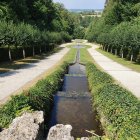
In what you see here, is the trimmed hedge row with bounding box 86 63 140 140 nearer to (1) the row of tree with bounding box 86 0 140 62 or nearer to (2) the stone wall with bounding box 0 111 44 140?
(2) the stone wall with bounding box 0 111 44 140

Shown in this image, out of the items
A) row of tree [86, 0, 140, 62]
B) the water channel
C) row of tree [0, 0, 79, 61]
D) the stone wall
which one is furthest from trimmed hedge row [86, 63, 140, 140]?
row of tree [86, 0, 140, 62]

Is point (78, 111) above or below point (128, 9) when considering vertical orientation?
below

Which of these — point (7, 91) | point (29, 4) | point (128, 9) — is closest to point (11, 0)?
point (29, 4)

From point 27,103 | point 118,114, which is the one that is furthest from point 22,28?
point 118,114

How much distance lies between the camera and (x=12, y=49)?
46.6m

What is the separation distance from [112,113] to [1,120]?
5.46 meters

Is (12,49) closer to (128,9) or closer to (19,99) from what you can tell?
(19,99)

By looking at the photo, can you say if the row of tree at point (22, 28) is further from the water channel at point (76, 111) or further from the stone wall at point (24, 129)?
the stone wall at point (24, 129)

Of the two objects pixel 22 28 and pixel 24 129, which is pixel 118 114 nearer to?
pixel 24 129

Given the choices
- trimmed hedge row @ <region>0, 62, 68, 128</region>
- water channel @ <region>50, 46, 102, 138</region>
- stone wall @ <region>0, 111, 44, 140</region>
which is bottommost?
water channel @ <region>50, 46, 102, 138</region>

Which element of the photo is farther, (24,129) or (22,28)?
(22,28)

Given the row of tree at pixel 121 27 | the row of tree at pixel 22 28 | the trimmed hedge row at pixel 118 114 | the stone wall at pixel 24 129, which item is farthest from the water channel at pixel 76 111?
the row of tree at pixel 121 27

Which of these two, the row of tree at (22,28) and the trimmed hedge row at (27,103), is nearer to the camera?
the trimmed hedge row at (27,103)

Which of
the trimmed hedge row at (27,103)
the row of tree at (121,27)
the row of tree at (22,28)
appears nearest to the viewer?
the trimmed hedge row at (27,103)
